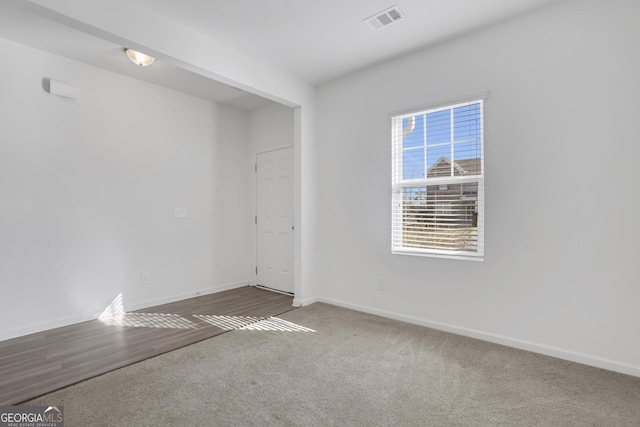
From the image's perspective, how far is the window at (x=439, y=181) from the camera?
9.51ft

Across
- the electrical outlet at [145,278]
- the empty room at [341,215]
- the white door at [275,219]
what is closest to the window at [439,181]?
the empty room at [341,215]

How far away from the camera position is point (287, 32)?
284 centimetres

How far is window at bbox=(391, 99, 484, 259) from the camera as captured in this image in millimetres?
2898

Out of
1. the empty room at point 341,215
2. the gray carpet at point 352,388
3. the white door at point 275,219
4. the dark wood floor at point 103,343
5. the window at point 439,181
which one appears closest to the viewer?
the gray carpet at point 352,388

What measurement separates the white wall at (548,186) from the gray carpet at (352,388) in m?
0.29

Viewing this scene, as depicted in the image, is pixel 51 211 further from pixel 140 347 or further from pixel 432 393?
pixel 432 393

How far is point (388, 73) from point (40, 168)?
12.4ft

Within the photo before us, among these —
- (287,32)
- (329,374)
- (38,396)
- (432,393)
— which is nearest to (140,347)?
(38,396)

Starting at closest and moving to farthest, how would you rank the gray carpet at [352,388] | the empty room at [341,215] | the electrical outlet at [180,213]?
the gray carpet at [352,388] → the empty room at [341,215] → the electrical outlet at [180,213]

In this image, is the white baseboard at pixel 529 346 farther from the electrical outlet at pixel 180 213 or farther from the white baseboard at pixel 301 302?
the electrical outlet at pixel 180 213

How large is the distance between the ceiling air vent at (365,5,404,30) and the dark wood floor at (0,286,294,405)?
3181mm

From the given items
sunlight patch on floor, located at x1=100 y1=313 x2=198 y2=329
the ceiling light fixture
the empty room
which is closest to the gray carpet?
the empty room

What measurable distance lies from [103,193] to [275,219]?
2.21m

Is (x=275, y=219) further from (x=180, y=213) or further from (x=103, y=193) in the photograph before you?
(x=103, y=193)
